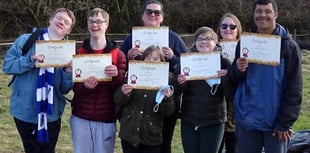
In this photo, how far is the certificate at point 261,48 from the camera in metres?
3.88

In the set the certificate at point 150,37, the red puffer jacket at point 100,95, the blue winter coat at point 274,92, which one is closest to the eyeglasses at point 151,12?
the certificate at point 150,37

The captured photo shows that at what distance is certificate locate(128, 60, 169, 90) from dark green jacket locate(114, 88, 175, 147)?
0.39ft

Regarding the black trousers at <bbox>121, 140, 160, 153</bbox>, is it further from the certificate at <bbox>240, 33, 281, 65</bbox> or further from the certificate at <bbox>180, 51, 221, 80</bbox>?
the certificate at <bbox>240, 33, 281, 65</bbox>

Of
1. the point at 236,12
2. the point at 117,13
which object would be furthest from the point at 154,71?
the point at 236,12

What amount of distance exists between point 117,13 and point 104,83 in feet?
62.1

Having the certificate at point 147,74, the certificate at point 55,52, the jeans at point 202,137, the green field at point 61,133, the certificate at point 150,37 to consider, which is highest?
the certificate at point 150,37

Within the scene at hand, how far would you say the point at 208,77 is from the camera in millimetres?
4477

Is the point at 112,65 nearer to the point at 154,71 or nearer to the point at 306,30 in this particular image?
the point at 154,71

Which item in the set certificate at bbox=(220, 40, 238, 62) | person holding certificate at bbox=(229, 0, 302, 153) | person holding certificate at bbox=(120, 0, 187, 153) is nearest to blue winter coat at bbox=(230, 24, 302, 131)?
person holding certificate at bbox=(229, 0, 302, 153)

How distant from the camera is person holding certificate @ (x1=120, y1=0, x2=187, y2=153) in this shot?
4738 mm

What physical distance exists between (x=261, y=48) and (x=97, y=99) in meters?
1.46

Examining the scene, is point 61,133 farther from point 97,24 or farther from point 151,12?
point 97,24

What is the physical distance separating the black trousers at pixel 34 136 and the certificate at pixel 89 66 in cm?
51

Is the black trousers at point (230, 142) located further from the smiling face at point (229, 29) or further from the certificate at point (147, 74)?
the certificate at point (147, 74)
